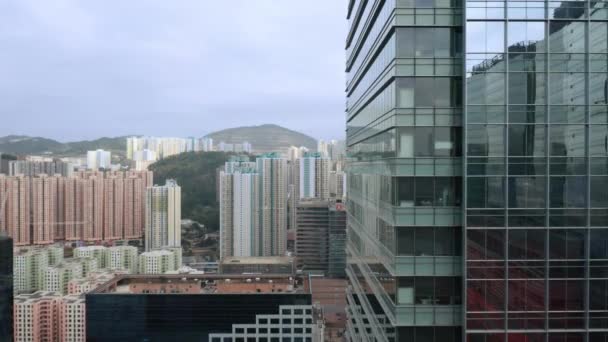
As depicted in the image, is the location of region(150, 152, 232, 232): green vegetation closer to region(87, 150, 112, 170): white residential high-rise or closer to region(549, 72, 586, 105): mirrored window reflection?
region(87, 150, 112, 170): white residential high-rise

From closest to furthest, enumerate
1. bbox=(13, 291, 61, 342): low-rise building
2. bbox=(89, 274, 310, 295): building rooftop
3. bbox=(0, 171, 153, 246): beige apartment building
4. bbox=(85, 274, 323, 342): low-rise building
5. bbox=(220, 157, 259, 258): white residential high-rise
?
bbox=(85, 274, 323, 342): low-rise building → bbox=(89, 274, 310, 295): building rooftop → bbox=(13, 291, 61, 342): low-rise building → bbox=(0, 171, 153, 246): beige apartment building → bbox=(220, 157, 259, 258): white residential high-rise

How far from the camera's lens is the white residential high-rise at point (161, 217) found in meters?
22.6

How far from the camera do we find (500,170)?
2.84m

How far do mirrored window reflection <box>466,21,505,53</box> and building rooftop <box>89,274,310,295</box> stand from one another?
9732 millimetres

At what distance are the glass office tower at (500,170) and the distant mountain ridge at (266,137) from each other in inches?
1089

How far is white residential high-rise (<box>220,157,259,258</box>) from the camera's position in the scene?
22.9 m

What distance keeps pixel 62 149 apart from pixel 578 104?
2150 cm

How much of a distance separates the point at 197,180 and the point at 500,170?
80.8 feet

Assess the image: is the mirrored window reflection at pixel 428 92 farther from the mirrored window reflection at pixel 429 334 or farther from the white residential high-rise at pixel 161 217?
the white residential high-rise at pixel 161 217

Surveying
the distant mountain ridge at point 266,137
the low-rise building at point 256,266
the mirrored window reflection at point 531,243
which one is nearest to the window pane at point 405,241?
the mirrored window reflection at point 531,243

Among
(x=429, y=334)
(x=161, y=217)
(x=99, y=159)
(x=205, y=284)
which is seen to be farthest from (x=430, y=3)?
(x=99, y=159)

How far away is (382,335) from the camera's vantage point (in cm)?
346

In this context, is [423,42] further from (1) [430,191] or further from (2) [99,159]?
A: (2) [99,159]

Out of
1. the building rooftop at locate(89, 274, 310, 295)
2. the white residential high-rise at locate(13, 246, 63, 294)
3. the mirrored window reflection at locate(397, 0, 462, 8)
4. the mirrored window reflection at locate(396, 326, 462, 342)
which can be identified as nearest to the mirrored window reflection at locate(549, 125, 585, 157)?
the mirrored window reflection at locate(397, 0, 462, 8)
